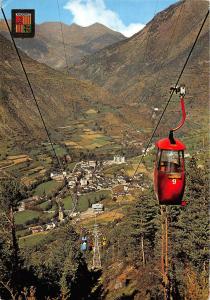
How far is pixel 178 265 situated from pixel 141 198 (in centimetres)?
909

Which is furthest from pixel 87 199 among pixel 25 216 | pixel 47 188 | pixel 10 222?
pixel 10 222

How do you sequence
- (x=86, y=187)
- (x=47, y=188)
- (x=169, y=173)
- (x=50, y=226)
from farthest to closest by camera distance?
(x=86, y=187), (x=47, y=188), (x=50, y=226), (x=169, y=173)

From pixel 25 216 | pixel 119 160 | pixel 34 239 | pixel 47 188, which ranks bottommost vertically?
pixel 34 239

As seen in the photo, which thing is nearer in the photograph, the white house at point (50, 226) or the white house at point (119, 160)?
the white house at point (50, 226)

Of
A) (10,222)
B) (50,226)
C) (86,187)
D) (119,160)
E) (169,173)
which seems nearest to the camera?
(169,173)

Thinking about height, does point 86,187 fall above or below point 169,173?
below

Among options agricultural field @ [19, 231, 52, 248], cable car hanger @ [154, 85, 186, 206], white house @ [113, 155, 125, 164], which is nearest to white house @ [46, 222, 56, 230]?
agricultural field @ [19, 231, 52, 248]

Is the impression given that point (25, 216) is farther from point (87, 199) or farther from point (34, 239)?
point (87, 199)

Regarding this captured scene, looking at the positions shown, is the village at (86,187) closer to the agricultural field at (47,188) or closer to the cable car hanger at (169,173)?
the agricultural field at (47,188)

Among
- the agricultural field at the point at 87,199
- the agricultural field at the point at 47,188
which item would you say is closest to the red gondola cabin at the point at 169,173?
the agricultural field at the point at 87,199

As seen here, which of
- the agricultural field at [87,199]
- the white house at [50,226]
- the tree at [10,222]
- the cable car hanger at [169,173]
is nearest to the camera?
the cable car hanger at [169,173]

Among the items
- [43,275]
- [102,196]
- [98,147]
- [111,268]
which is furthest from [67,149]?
[43,275]

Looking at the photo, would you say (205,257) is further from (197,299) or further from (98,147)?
(98,147)

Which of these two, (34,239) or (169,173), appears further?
(34,239)
